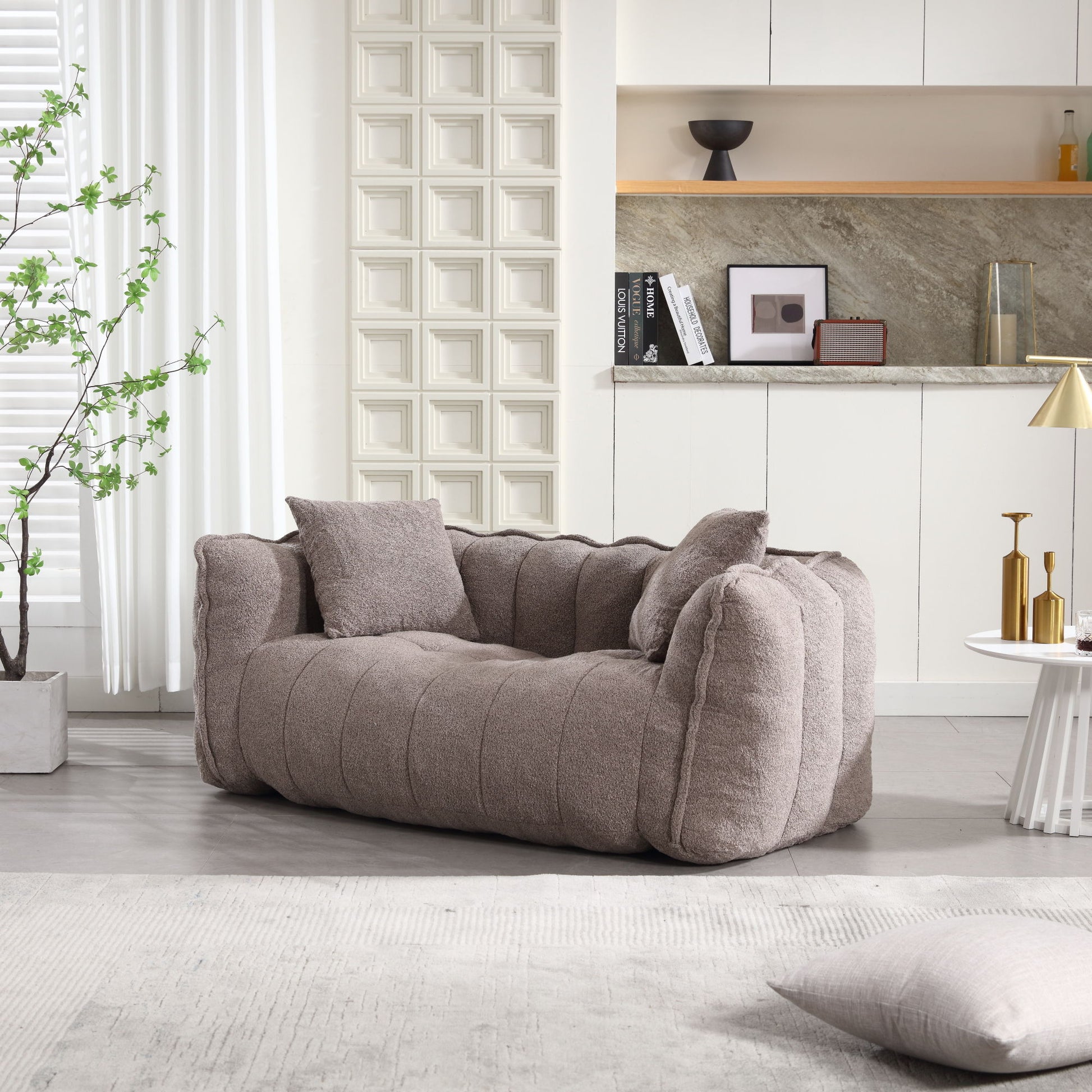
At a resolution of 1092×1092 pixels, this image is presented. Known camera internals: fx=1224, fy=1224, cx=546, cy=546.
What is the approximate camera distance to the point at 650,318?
14.0 ft

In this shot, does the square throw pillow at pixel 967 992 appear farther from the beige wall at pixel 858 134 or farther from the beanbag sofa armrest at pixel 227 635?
the beige wall at pixel 858 134

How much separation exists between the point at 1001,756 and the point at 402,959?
9.44 ft

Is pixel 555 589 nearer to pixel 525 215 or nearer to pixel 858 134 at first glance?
pixel 525 215

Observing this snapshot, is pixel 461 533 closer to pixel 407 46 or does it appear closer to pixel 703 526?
pixel 703 526

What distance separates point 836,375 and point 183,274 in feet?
7.12

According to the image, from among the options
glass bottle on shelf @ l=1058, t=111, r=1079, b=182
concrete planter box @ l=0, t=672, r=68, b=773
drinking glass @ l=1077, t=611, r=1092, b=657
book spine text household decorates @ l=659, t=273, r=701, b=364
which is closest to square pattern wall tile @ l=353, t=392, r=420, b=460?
book spine text household decorates @ l=659, t=273, r=701, b=364

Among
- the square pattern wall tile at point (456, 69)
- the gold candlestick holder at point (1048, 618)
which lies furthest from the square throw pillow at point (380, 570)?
the square pattern wall tile at point (456, 69)

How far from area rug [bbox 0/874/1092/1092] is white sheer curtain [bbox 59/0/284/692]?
2843mm

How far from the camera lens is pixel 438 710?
2682mm

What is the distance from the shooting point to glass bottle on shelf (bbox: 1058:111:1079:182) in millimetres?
4270

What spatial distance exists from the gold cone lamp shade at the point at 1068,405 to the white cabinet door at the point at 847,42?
1766 millimetres

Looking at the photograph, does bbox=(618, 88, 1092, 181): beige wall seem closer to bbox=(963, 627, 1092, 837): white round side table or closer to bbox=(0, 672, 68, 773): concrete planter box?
bbox=(963, 627, 1092, 837): white round side table

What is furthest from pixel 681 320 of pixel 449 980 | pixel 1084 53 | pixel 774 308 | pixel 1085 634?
pixel 449 980

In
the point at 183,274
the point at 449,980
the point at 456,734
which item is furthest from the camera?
the point at 183,274
